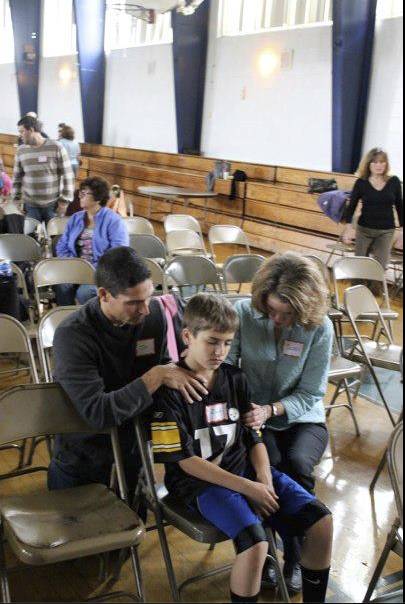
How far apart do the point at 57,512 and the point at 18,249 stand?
2917 millimetres

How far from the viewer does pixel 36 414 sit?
6.82 feet

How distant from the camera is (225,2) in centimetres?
1018

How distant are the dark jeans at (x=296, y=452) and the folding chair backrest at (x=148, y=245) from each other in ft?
10.2

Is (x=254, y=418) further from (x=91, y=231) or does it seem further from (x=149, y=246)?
(x=149, y=246)

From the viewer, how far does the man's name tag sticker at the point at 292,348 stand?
8.05ft

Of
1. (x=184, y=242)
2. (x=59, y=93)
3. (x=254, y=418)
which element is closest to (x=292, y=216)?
(x=184, y=242)

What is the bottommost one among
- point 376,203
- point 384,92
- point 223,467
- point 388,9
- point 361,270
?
point 223,467

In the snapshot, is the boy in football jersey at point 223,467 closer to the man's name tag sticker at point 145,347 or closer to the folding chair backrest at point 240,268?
the man's name tag sticker at point 145,347

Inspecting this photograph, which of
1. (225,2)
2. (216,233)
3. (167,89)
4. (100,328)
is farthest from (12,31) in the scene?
(100,328)

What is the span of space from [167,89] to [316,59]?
3650mm

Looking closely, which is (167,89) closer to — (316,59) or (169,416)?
(316,59)

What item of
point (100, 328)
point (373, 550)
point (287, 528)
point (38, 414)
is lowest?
point (373, 550)

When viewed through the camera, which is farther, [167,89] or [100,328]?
[167,89]

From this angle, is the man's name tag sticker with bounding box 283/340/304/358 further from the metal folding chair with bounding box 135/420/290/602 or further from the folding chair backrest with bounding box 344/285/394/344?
the folding chair backrest with bounding box 344/285/394/344
